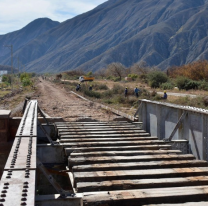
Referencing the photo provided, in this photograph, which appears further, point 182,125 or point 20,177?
point 182,125

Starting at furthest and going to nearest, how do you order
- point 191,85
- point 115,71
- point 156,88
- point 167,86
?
point 115,71 → point 156,88 → point 167,86 → point 191,85

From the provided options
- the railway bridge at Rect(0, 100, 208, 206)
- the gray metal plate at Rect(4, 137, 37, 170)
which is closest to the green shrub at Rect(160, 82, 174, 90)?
the railway bridge at Rect(0, 100, 208, 206)

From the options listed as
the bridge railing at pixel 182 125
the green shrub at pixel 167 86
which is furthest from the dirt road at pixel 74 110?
the green shrub at pixel 167 86

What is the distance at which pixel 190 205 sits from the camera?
4266mm

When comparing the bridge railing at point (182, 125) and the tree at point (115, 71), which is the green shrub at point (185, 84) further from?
the tree at point (115, 71)

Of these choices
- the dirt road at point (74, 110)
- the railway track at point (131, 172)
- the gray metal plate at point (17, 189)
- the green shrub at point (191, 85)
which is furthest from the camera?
the green shrub at point (191, 85)

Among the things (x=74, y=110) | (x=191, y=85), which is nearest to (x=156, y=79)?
(x=191, y=85)

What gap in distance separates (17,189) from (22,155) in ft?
4.16

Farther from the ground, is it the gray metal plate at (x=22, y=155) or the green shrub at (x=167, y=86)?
the gray metal plate at (x=22, y=155)

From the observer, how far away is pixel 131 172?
5703 millimetres

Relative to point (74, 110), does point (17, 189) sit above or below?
above

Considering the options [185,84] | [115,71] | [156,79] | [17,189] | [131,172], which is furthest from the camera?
[115,71]

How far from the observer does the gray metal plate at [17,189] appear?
3.10 metres

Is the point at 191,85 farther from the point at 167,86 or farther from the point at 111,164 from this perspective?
the point at 111,164
